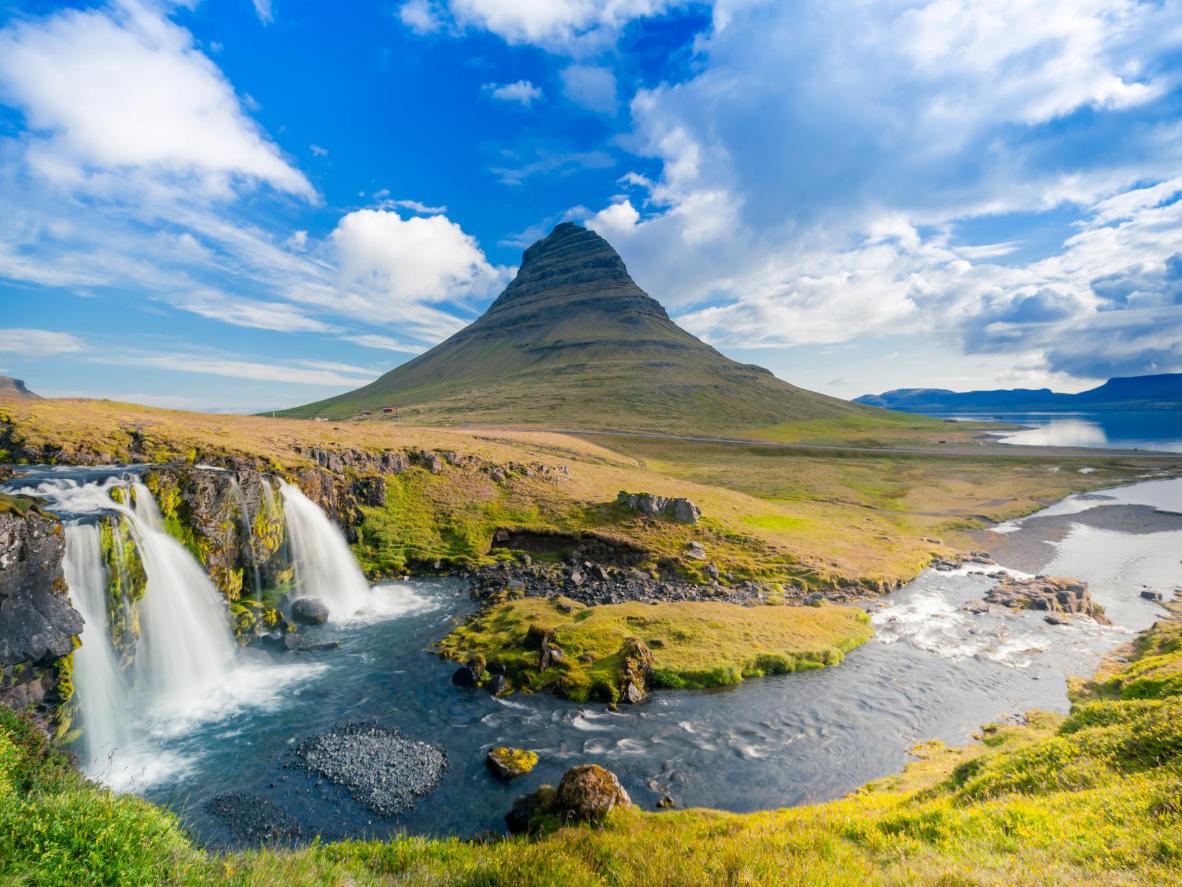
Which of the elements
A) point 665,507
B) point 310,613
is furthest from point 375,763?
point 665,507

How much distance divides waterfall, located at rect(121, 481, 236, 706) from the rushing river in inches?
74.0

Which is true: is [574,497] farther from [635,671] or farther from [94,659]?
[94,659]

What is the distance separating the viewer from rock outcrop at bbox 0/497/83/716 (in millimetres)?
21391

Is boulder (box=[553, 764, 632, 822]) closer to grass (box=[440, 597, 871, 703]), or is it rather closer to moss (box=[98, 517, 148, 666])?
grass (box=[440, 597, 871, 703])

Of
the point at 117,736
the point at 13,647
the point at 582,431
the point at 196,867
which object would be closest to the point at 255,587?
the point at 117,736

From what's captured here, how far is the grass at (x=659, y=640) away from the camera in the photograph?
31.5 meters

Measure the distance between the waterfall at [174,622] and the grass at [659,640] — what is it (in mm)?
13649

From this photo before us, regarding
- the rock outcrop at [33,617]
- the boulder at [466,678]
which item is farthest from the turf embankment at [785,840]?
the boulder at [466,678]

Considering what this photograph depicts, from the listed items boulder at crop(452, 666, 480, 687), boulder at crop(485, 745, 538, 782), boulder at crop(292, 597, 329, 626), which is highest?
boulder at crop(292, 597, 329, 626)

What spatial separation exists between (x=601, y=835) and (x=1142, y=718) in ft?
60.0

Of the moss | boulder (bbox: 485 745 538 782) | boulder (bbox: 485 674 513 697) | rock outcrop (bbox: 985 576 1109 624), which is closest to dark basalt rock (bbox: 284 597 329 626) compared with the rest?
the moss

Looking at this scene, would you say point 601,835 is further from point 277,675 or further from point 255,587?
point 255,587

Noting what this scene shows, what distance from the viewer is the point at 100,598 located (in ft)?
89.5

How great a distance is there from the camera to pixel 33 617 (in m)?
22.5
